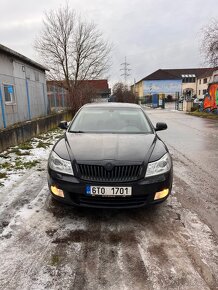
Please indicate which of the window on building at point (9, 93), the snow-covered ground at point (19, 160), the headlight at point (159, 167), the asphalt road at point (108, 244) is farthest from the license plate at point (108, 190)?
the window on building at point (9, 93)

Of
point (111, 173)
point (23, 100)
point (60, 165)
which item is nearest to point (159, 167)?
point (111, 173)

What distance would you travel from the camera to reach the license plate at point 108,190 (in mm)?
2934

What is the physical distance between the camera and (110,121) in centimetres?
467

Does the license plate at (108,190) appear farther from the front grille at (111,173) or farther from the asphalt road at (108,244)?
the asphalt road at (108,244)

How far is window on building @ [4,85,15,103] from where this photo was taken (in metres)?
9.49

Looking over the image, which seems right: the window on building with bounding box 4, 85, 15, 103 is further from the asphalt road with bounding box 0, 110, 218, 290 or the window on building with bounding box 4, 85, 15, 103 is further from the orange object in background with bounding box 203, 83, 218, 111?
the orange object in background with bounding box 203, 83, 218, 111

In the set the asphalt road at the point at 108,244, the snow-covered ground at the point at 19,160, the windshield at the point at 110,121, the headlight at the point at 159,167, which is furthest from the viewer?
the snow-covered ground at the point at 19,160

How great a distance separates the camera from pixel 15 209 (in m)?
3.57

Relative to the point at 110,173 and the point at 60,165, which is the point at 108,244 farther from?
the point at 60,165

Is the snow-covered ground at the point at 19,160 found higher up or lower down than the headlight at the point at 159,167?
lower down

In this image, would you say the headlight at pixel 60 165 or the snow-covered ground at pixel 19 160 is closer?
the headlight at pixel 60 165

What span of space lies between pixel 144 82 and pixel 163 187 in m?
67.7

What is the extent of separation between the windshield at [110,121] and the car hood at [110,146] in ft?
1.10

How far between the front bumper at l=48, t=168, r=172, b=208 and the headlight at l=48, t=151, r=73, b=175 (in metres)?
0.07
